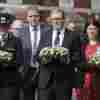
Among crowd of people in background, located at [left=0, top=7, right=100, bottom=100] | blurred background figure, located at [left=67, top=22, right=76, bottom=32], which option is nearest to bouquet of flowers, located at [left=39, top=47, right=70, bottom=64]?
crowd of people in background, located at [left=0, top=7, right=100, bottom=100]

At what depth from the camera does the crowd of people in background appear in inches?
81.4

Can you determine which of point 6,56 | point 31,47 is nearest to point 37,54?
point 31,47

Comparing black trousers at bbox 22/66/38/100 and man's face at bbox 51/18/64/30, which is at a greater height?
man's face at bbox 51/18/64/30

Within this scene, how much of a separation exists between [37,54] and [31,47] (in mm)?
65

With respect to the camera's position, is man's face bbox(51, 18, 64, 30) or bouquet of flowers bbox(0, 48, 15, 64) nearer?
bouquet of flowers bbox(0, 48, 15, 64)

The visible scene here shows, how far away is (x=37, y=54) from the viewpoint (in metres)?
2.17

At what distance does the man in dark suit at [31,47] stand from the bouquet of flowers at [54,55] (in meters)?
0.05

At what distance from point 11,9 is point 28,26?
0.18m

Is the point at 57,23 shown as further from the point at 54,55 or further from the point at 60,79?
the point at 60,79

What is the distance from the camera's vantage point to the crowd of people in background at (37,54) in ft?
6.79

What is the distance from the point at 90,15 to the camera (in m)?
2.35

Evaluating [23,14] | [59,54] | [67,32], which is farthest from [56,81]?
[23,14]

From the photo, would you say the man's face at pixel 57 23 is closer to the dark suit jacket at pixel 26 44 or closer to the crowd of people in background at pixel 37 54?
the crowd of people in background at pixel 37 54

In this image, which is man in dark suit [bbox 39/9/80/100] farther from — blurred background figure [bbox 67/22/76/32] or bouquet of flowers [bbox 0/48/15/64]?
bouquet of flowers [bbox 0/48/15/64]
